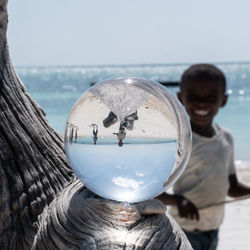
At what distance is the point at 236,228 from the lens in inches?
314

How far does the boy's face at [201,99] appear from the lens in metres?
3.77

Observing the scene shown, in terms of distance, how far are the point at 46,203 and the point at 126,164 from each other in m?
0.49

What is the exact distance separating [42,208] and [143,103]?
2.03ft

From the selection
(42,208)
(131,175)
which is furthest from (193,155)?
(131,175)

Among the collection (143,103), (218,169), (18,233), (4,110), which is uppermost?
(143,103)

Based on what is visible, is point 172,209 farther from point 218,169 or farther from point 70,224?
point 70,224

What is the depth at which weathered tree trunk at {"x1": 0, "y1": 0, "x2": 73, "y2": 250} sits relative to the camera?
1.69 metres

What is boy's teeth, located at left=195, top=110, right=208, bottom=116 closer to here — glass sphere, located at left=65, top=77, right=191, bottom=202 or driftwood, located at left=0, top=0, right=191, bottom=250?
driftwood, located at left=0, top=0, right=191, bottom=250

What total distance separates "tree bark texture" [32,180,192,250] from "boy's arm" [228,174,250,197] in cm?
258

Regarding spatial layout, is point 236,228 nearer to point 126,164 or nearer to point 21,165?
point 21,165

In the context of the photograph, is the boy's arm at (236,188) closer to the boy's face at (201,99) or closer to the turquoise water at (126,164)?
the boy's face at (201,99)

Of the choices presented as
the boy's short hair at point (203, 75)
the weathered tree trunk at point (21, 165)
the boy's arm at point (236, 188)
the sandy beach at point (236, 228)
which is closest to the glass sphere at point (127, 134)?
the weathered tree trunk at point (21, 165)

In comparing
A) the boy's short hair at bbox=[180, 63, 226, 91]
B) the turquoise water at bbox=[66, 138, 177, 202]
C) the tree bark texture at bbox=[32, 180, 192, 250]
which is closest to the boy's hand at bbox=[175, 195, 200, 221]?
the boy's short hair at bbox=[180, 63, 226, 91]

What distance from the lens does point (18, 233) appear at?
170 cm
